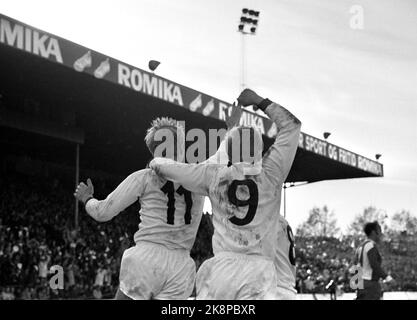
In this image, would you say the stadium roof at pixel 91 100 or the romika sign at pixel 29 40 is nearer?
the romika sign at pixel 29 40

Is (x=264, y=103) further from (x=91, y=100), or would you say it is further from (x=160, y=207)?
(x=91, y=100)

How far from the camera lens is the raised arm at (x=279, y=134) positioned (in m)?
4.76

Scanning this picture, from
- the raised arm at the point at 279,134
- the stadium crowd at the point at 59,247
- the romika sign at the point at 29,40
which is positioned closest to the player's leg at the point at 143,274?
the raised arm at the point at 279,134

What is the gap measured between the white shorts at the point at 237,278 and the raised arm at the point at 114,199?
3.85 ft

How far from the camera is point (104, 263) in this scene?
21.8 m

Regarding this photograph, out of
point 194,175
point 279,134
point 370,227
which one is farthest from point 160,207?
point 370,227

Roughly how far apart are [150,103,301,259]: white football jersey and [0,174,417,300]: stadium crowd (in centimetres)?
944

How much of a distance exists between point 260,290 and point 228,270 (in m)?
0.23

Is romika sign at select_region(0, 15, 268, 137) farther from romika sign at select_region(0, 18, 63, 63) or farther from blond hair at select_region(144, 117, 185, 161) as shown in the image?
blond hair at select_region(144, 117, 185, 161)

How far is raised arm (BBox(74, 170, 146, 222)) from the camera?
5836mm

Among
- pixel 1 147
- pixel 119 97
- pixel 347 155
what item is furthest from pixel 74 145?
pixel 347 155

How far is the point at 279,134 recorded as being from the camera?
480 centimetres

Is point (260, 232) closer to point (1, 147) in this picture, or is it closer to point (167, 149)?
point (167, 149)

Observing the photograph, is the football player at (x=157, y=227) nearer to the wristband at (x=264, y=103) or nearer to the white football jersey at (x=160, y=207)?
the white football jersey at (x=160, y=207)
